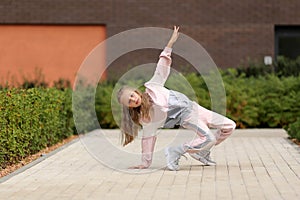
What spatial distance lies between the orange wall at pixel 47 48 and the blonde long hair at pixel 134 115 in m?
14.7

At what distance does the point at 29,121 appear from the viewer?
46.4 feet

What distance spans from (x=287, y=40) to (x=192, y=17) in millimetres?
3176

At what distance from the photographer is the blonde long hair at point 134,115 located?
11.6 metres

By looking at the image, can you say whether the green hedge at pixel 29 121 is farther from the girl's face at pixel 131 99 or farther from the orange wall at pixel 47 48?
the orange wall at pixel 47 48

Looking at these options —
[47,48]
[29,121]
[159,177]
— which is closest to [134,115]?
[159,177]

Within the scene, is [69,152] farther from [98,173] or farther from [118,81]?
[118,81]

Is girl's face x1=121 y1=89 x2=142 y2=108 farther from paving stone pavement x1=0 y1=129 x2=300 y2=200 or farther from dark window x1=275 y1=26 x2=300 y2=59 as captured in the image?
dark window x1=275 y1=26 x2=300 y2=59

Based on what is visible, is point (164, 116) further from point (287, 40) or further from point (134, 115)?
point (287, 40)

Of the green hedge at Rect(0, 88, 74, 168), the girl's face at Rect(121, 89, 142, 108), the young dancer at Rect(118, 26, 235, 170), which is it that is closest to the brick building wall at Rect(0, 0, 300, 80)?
the green hedge at Rect(0, 88, 74, 168)

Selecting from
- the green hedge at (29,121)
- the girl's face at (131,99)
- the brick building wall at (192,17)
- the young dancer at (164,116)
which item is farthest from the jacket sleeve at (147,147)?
the brick building wall at (192,17)

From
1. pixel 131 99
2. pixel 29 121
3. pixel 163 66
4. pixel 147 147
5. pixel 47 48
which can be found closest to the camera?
pixel 131 99

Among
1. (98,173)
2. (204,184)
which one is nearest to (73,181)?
(98,173)

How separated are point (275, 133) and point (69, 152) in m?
6.25

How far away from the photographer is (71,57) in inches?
1046
